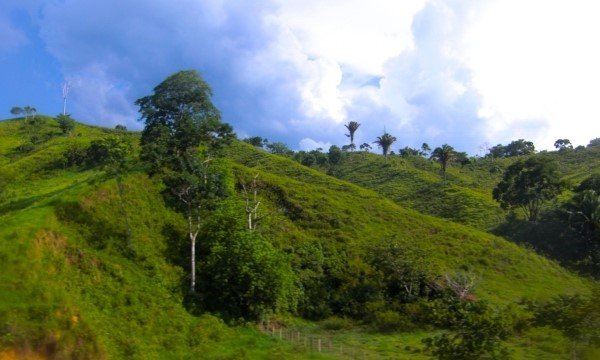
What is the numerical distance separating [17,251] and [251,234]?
1579 centimetres

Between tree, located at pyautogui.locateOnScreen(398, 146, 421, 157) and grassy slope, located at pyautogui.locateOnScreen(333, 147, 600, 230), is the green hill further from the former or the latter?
tree, located at pyautogui.locateOnScreen(398, 146, 421, 157)

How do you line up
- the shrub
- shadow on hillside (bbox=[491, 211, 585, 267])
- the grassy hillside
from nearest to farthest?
1. the shrub
2. shadow on hillside (bbox=[491, 211, 585, 267])
3. the grassy hillside

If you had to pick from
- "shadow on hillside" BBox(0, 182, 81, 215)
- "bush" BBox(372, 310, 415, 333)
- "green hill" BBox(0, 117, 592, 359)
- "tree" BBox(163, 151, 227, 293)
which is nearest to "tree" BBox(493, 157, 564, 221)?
"green hill" BBox(0, 117, 592, 359)

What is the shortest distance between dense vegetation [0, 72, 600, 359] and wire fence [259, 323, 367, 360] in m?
1.10

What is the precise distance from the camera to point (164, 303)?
33781mm

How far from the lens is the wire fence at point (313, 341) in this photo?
1266 inches

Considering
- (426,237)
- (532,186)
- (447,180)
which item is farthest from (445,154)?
(426,237)

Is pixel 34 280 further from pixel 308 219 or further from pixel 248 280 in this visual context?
pixel 308 219

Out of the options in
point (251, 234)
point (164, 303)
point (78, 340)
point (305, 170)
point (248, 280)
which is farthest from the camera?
point (305, 170)

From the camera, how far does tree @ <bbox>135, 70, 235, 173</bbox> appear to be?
140 feet

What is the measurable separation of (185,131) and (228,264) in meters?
11.5

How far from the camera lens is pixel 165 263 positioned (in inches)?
1516

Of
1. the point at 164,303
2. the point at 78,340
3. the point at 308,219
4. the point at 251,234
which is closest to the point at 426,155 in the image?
the point at 308,219

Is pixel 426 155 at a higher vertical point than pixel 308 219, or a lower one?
higher
